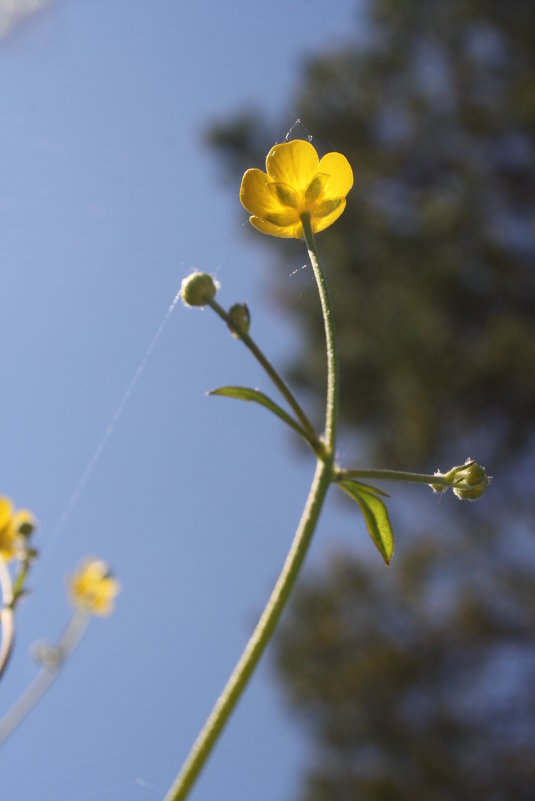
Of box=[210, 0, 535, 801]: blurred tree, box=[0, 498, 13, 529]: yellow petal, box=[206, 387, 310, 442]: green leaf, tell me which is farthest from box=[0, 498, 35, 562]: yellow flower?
box=[210, 0, 535, 801]: blurred tree

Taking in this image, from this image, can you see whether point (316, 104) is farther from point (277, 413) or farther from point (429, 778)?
point (277, 413)

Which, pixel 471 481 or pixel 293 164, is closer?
pixel 471 481

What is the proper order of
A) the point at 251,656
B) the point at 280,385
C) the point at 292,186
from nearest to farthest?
1. the point at 251,656
2. the point at 280,385
3. the point at 292,186

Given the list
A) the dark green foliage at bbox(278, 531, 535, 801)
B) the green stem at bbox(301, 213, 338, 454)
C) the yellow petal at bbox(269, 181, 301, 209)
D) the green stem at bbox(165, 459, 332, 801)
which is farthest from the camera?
the dark green foliage at bbox(278, 531, 535, 801)

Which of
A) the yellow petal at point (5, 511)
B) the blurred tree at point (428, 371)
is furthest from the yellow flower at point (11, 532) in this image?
the blurred tree at point (428, 371)

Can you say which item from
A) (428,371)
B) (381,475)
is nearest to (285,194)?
(381,475)

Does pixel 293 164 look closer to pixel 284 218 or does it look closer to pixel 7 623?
pixel 284 218

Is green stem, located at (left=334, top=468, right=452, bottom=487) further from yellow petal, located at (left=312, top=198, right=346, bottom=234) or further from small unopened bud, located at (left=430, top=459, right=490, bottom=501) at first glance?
yellow petal, located at (left=312, top=198, right=346, bottom=234)
